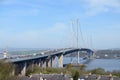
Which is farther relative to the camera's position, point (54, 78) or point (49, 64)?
point (49, 64)

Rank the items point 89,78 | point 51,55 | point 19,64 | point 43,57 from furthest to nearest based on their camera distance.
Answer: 1. point 51,55
2. point 43,57
3. point 19,64
4. point 89,78

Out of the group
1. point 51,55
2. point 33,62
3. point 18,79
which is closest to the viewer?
point 18,79

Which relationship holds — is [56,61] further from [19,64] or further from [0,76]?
[0,76]

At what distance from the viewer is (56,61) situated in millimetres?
70188

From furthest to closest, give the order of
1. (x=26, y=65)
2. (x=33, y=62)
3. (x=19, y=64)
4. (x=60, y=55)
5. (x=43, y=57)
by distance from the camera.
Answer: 1. (x=60, y=55)
2. (x=43, y=57)
3. (x=33, y=62)
4. (x=26, y=65)
5. (x=19, y=64)

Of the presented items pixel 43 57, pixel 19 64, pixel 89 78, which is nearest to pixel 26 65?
pixel 19 64

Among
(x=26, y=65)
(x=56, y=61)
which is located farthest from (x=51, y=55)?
(x=26, y=65)

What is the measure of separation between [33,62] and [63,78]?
28.1 metres

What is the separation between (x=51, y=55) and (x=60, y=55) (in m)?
5.09

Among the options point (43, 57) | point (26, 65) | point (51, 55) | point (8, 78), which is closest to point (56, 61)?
point (51, 55)

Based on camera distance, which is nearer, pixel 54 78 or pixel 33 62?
pixel 54 78

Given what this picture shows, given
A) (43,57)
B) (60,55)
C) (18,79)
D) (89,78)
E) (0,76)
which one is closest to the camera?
(0,76)

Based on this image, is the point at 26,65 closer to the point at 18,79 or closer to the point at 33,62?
the point at 33,62

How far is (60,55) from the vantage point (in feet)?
225
